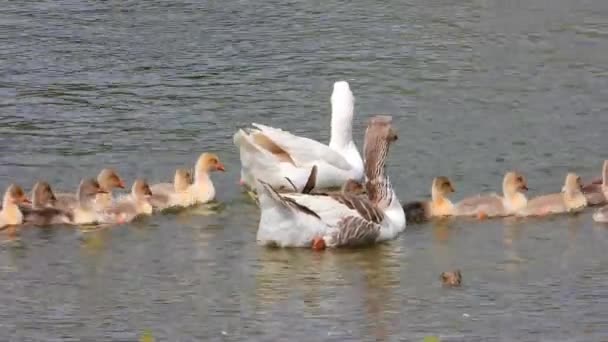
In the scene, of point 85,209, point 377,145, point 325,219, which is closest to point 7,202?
point 85,209

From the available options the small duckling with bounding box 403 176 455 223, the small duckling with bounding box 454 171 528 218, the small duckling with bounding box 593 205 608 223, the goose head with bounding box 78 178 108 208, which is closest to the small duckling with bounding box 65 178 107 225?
the goose head with bounding box 78 178 108 208

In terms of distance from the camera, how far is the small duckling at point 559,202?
12.7m

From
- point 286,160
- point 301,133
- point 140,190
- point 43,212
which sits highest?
point 301,133

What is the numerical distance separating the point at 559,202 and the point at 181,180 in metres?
2.99

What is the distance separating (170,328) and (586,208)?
4493 millimetres

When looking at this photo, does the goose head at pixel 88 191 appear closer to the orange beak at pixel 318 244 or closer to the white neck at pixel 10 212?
the white neck at pixel 10 212

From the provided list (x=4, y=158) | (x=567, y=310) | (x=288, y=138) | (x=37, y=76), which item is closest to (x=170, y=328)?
(x=567, y=310)

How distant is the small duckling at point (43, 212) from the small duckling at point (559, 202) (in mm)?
3536

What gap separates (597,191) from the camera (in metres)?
13.2

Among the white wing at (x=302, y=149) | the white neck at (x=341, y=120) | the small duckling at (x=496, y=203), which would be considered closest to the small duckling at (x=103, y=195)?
the white wing at (x=302, y=149)

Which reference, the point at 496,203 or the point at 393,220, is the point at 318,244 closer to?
the point at 393,220

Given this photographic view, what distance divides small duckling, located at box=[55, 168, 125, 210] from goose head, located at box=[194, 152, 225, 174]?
64 cm

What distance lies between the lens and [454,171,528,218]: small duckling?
41.4 feet

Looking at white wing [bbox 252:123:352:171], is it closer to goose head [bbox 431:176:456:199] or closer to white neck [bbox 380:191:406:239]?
goose head [bbox 431:176:456:199]
